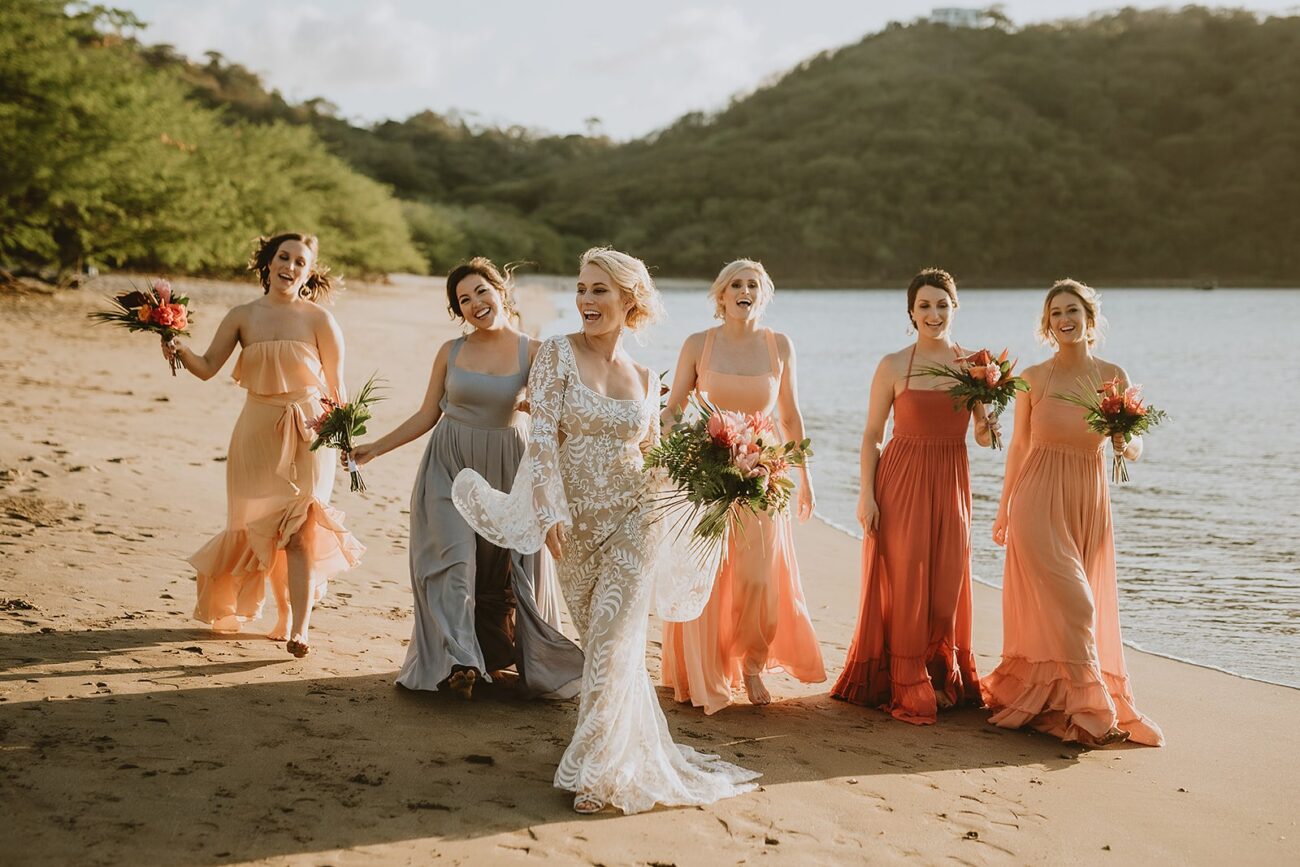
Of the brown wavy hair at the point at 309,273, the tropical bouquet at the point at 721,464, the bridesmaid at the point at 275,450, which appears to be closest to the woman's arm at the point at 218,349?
the bridesmaid at the point at 275,450

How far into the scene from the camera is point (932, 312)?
22.5ft

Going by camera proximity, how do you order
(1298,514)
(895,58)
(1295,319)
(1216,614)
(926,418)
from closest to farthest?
(926,418), (1216,614), (1298,514), (1295,319), (895,58)

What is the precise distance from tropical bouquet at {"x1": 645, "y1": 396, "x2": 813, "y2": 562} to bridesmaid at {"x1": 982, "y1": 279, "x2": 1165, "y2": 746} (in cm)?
212

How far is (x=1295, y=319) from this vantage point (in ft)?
229

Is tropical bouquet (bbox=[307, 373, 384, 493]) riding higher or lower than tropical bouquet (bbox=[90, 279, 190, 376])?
lower

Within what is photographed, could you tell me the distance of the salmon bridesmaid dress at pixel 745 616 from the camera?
6.71m

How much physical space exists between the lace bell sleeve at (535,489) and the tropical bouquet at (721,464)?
0.42 m

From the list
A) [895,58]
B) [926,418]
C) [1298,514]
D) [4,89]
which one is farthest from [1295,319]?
[895,58]

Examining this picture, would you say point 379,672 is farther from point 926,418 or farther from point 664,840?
point 926,418

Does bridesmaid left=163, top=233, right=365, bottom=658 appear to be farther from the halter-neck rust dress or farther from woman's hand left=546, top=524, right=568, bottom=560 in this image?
woman's hand left=546, top=524, right=568, bottom=560

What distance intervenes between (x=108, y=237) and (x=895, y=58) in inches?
5528

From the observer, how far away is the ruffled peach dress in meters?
7.08

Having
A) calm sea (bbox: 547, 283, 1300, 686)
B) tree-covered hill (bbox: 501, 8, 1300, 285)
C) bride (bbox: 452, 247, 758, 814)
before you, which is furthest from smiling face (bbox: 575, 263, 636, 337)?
tree-covered hill (bbox: 501, 8, 1300, 285)

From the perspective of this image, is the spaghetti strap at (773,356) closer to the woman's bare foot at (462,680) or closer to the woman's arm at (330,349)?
the woman's bare foot at (462,680)
